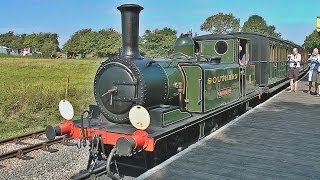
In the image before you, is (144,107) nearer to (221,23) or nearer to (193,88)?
(193,88)

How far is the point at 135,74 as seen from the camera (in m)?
6.49

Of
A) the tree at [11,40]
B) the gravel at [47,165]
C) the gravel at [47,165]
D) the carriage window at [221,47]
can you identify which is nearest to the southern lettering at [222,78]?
the carriage window at [221,47]

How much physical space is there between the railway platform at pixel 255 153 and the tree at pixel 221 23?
210 feet

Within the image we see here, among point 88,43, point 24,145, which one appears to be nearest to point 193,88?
point 24,145

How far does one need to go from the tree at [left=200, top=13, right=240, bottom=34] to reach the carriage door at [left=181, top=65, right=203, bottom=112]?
211 feet

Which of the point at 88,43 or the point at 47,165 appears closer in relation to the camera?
the point at 47,165

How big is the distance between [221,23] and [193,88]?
67938 millimetres

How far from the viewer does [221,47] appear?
33.2 ft

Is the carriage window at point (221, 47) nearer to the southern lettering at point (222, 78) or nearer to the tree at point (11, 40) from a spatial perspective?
the southern lettering at point (222, 78)

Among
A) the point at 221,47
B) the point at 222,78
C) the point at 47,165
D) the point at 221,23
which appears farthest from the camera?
the point at 221,23

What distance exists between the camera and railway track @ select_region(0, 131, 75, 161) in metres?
8.30

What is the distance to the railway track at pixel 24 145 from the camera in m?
8.30

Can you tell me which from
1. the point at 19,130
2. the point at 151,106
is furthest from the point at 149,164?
the point at 19,130

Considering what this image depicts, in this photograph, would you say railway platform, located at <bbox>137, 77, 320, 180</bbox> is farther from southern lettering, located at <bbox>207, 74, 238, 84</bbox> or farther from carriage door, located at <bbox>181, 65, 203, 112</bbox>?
southern lettering, located at <bbox>207, 74, 238, 84</bbox>
